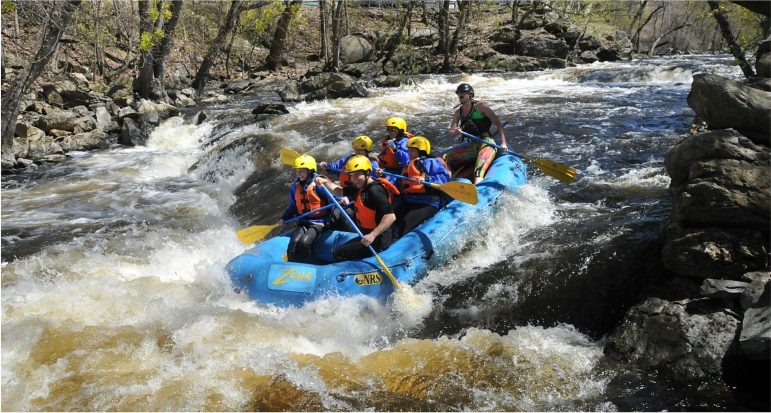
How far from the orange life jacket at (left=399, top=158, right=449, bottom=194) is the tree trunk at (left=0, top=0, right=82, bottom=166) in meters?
7.35

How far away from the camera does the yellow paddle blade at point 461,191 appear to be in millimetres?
5473

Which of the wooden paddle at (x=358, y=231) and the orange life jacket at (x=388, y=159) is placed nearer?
the wooden paddle at (x=358, y=231)

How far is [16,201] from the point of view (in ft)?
28.9

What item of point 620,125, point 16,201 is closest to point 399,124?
point 620,125

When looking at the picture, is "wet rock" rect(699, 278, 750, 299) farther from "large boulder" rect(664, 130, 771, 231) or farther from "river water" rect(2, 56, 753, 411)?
"river water" rect(2, 56, 753, 411)

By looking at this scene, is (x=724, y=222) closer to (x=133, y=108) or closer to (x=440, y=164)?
(x=440, y=164)

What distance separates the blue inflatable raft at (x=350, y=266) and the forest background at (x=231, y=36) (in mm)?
5205

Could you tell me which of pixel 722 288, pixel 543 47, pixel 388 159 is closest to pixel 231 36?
pixel 543 47

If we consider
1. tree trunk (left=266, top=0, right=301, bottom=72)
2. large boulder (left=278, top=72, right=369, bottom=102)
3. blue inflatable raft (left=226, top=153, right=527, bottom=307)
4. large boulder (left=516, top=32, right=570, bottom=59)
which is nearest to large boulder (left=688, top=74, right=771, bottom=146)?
blue inflatable raft (left=226, top=153, right=527, bottom=307)

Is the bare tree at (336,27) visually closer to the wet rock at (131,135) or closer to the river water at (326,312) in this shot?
the wet rock at (131,135)

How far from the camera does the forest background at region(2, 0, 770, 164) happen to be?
1034cm

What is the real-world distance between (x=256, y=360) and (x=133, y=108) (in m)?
12.1

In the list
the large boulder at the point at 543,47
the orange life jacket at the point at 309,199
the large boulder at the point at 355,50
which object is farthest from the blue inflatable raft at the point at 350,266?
the large boulder at the point at 543,47

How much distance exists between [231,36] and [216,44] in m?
4.99
